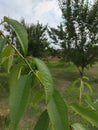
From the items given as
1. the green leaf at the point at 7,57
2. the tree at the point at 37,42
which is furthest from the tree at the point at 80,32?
the green leaf at the point at 7,57

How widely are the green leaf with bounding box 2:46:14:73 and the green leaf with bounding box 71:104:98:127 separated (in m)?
0.14

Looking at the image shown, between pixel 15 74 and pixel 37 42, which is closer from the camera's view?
pixel 15 74

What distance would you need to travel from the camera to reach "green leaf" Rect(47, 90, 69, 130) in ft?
1.55

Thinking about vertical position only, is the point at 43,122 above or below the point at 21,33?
below

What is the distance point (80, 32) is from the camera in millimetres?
18375

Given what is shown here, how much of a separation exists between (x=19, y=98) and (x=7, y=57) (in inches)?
6.8

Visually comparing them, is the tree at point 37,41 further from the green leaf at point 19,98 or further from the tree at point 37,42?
the green leaf at point 19,98

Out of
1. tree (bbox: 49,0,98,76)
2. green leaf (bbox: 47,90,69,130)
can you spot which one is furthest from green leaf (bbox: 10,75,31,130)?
tree (bbox: 49,0,98,76)

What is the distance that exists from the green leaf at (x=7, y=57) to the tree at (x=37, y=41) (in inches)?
723

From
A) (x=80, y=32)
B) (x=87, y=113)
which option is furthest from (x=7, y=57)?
(x=80, y=32)

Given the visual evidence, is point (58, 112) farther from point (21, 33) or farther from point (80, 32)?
point (80, 32)

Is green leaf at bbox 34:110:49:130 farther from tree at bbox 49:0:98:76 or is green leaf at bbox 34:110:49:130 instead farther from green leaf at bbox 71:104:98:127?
tree at bbox 49:0:98:76

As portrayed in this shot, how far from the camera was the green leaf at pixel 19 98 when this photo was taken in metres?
0.45

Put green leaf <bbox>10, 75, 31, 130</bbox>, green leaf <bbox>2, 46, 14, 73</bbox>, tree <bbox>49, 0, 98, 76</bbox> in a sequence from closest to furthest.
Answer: green leaf <bbox>10, 75, 31, 130</bbox>, green leaf <bbox>2, 46, 14, 73</bbox>, tree <bbox>49, 0, 98, 76</bbox>
